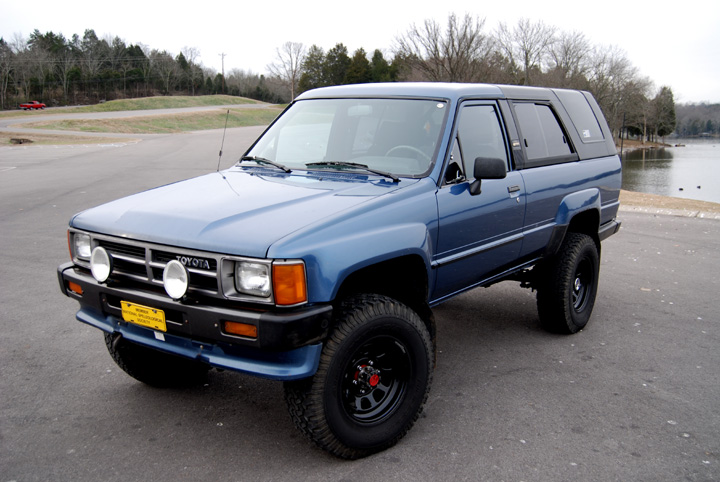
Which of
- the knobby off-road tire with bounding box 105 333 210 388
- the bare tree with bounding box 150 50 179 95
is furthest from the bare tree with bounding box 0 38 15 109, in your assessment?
the knobby off-road tire with bounding box 105 333 210 388

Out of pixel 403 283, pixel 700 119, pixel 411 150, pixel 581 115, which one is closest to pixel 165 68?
pixel 581 115

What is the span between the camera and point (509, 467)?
10.3ft

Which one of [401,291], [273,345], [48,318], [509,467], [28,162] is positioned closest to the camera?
[273,345]

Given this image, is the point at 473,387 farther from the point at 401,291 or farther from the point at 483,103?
the point at 483,103

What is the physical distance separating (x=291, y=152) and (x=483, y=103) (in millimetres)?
1418

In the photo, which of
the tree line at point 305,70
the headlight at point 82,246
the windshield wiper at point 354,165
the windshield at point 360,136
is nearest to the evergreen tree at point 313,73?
the tree line at point 305,70

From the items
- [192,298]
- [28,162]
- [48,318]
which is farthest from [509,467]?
[28,162]

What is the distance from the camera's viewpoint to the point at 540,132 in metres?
4.79

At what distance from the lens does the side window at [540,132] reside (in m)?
4.61

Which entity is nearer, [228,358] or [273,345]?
[273,345]

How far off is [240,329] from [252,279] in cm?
24

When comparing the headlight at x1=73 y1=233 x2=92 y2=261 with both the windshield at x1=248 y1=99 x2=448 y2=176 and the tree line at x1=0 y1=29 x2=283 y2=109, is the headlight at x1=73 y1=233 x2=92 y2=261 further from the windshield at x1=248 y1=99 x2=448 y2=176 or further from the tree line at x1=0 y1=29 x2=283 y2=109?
the tree line at x1=0 y1=29 x2=283 y2=109

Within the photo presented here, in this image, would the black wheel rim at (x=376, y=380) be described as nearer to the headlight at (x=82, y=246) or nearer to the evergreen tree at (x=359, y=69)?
the headlight at (x=82, y=246)

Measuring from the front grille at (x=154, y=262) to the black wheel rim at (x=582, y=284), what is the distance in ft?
11.6
